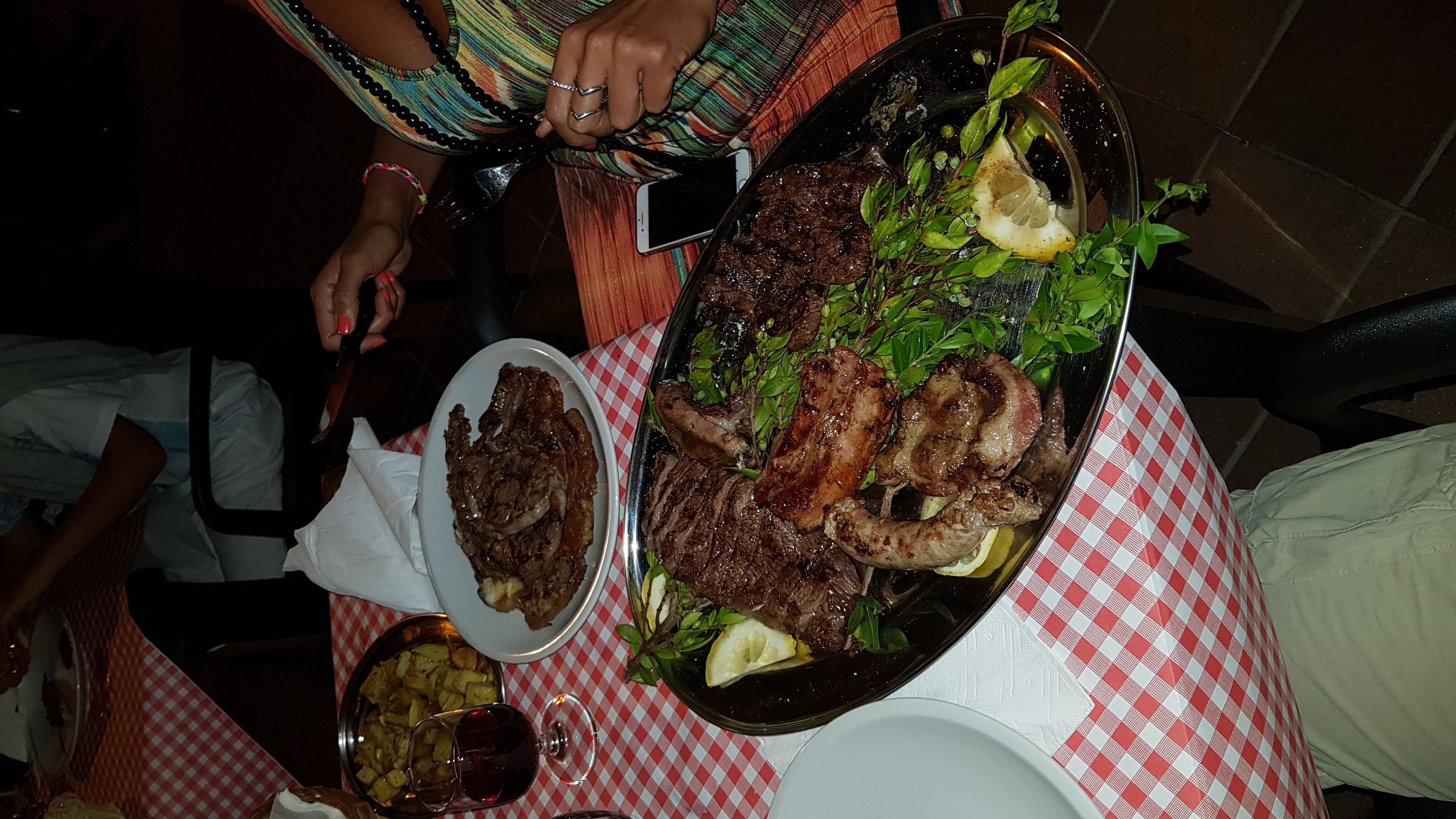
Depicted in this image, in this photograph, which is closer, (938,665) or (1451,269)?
(938,665)

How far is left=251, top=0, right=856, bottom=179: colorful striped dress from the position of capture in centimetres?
170

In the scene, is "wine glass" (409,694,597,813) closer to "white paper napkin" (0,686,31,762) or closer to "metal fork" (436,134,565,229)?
"metal fork" (436,134,565,229)

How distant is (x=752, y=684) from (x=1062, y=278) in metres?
0.92

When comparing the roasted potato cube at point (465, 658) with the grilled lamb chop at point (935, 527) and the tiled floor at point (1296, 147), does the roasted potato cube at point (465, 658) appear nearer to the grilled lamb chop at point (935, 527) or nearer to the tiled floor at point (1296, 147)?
the grilled lamb chop at point (935, 527)

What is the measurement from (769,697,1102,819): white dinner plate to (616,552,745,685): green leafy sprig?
11.2 inches

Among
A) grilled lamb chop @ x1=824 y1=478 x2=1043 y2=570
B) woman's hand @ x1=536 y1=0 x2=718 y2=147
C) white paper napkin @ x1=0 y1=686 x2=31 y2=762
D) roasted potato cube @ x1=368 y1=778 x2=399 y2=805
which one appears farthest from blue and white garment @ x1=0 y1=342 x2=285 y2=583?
grilled lamb chop @ x1=824 y1=478 x2=1043 y2=570

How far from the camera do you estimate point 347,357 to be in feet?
7.34

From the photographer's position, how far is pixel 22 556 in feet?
10.6

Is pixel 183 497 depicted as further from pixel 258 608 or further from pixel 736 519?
pixel 736 519

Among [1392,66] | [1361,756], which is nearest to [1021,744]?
[1361,756]

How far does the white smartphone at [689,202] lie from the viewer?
5.86ft

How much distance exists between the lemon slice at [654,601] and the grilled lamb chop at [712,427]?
292 mm

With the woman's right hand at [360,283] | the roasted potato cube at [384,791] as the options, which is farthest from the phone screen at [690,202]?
the roasted potato cube at [384,791]

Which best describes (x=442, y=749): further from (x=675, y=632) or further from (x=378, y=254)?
(x=378, y=254)
